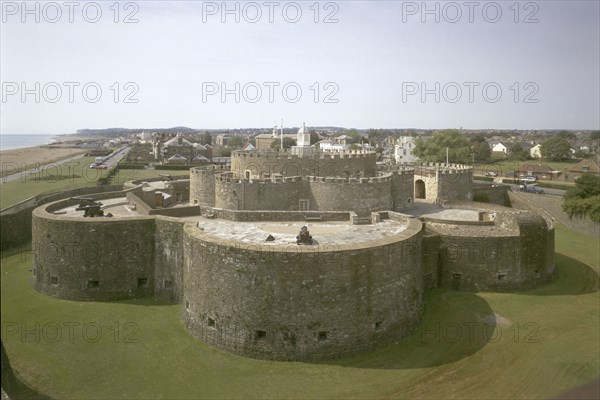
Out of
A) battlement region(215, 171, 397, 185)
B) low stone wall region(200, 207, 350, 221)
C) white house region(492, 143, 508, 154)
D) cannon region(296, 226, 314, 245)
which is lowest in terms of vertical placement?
cannon region(296, 226, 314, 245)

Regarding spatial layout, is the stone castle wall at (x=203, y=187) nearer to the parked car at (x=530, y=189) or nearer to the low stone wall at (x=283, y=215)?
the low stone wall at (x=283, y=215)

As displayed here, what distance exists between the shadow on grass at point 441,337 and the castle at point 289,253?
0.46 m

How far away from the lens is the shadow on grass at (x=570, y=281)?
21.5 m

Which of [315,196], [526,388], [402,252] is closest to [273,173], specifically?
[315,196]

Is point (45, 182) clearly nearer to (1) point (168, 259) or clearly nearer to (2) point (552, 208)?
(1) point (168, 259)

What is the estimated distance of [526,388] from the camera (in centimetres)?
1345

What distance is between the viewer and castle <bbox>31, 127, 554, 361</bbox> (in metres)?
15.1

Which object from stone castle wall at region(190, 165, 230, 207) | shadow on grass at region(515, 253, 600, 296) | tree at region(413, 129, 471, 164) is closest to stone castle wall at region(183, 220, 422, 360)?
shadow on grass at region(515, 253, 600, 296)

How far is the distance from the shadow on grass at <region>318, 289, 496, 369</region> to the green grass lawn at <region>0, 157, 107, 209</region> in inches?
619

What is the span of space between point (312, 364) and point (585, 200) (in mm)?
30745

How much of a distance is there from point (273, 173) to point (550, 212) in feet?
93.7

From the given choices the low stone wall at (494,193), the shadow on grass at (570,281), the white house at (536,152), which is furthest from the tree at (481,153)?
the shadow on grass at (570,281)

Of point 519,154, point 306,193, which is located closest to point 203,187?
point 306,193

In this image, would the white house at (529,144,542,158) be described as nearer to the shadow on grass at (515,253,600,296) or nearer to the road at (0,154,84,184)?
the shadow on grass at (515,253,600,296)
